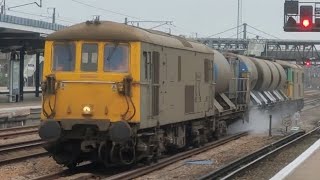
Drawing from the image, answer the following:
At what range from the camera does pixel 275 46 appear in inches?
3632

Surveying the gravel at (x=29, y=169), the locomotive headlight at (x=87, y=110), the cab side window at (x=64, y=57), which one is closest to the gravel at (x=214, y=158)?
the locomotive headlight at (x=87, y=110)

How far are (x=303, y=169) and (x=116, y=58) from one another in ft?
15.2

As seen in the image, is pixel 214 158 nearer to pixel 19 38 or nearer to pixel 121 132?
pixel 121 132

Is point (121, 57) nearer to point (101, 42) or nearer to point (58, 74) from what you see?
point (101, 42)

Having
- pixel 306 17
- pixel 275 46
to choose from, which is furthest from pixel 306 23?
pixel 275 46

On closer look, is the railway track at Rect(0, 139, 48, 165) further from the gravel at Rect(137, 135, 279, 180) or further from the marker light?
the marker light

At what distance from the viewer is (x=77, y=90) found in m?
12.2

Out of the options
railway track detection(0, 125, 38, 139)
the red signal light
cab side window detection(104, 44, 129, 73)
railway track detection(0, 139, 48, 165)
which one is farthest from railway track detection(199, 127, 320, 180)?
railway track detection(0, 125, 38, 139)

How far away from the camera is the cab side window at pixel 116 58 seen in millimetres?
12242

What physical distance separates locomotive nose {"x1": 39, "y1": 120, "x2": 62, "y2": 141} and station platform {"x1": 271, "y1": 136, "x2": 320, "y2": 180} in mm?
4597

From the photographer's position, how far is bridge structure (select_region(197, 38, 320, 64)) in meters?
84.8

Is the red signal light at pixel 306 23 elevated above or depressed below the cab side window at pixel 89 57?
above

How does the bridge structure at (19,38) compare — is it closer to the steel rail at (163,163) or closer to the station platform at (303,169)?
the steel rail at (163,163)

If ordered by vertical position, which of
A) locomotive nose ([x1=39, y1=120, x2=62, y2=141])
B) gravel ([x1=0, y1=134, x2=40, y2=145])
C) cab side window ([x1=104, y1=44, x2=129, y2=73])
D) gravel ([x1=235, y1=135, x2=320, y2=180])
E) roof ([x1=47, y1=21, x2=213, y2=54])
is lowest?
gravel ([x1=235, y1=135, x2=320, y2=180])
